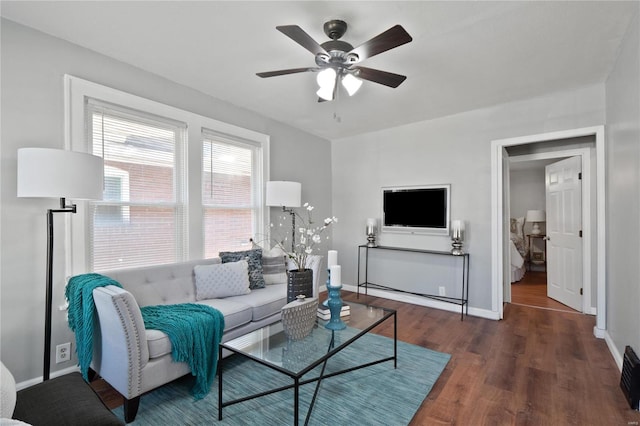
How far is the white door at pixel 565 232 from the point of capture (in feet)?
12.7

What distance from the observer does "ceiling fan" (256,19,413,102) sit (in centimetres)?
174

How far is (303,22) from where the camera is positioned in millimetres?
2088

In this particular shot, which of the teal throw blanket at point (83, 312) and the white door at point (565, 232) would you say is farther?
the white door at point (565, 232)

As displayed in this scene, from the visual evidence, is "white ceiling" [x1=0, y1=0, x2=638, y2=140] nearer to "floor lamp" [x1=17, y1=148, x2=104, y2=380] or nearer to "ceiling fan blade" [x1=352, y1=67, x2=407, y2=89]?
"ceiling fan blade" [x1=352, y1=67, x2=407, y2=89]

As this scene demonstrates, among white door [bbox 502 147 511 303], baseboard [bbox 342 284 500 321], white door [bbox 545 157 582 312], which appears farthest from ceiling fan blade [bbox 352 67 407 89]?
white door [bbox 545 157 582 312]

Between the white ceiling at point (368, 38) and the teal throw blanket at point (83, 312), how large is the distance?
1.79 metres

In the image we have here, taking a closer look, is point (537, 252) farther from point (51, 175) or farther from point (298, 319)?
point (51, 175)

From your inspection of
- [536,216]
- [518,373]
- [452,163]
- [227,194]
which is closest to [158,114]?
[227,194]

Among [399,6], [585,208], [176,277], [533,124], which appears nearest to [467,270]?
[585,208]

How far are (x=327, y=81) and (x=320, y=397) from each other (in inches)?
87.2

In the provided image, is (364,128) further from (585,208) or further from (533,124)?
(585,208)

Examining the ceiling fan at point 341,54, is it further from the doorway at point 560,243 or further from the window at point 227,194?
the doorway at point 560,243

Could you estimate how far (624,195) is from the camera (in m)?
2.35

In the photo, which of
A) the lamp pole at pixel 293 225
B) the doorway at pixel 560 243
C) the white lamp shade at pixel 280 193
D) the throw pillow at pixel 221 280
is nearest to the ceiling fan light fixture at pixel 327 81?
the white lamp shade at pixel 280 193
